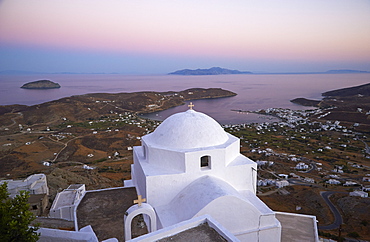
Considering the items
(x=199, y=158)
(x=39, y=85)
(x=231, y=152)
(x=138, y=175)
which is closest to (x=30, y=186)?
(x=138, y=175)

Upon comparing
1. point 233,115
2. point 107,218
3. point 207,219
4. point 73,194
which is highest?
point 207,219

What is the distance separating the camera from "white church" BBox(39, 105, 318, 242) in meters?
7.14

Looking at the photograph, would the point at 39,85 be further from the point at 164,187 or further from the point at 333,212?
the point at 333,212

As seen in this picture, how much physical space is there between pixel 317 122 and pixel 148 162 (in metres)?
48.6

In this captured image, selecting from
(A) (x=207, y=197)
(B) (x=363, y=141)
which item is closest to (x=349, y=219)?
(A) (x=207, y=197)

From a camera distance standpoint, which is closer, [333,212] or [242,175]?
[242,175]

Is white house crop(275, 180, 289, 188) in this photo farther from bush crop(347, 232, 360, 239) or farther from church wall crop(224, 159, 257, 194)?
church wall crop(224, 159, 257, 194)

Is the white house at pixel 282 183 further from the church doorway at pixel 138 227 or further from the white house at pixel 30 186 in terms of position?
the white house at pixel 30 186

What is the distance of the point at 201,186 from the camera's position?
7.86 metres

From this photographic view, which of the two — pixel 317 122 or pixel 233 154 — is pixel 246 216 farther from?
pixel 317 122

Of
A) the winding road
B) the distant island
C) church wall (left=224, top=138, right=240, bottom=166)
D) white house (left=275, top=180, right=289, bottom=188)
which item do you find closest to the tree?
church wall (left=224, top=138, right=240, bottom=166)

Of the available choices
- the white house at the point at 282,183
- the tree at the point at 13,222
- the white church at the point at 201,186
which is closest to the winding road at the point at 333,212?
the white house at the point at 282,183

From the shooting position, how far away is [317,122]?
48.9 meters

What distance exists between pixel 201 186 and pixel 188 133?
196 cm
